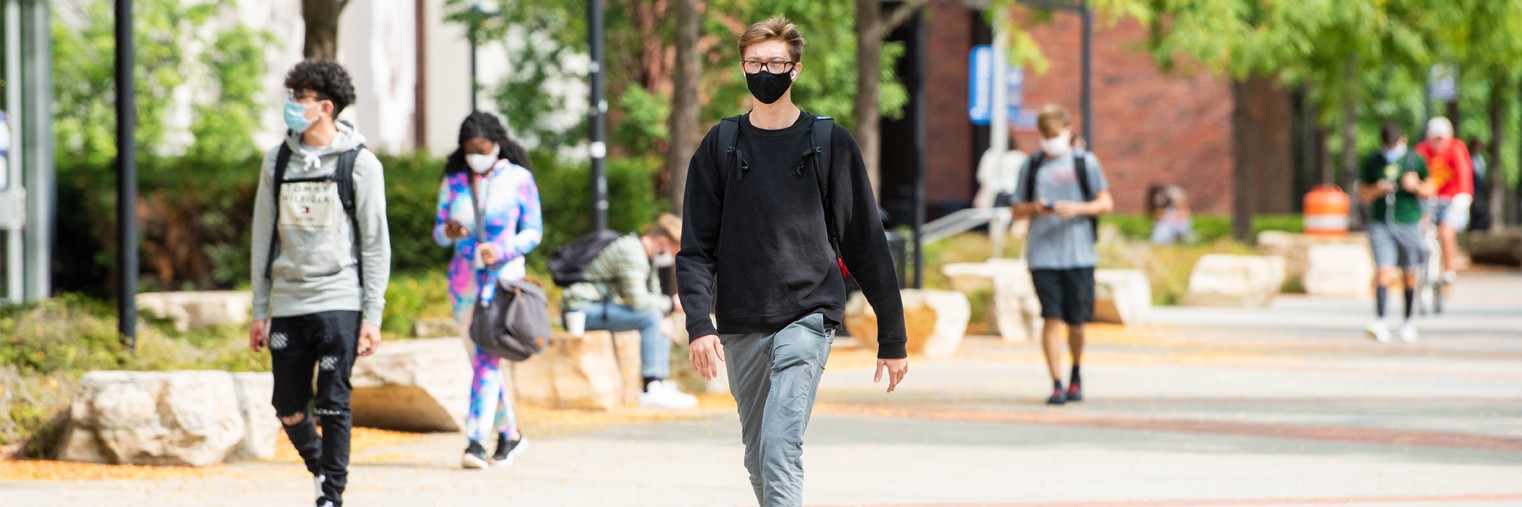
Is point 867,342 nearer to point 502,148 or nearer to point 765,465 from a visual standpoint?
point 502,148

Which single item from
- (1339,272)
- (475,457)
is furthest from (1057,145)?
(1339,272)

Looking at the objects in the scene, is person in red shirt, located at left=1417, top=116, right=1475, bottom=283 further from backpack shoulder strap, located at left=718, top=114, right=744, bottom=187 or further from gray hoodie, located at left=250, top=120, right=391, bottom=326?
backpack shoulder strap, located at left=718, top=114, right=744, bottom=187

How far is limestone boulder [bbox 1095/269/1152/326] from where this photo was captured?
14539 mm

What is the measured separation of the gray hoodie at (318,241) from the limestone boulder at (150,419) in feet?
4.72

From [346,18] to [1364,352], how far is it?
1260 inches

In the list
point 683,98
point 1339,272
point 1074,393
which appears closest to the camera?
point 1074,393

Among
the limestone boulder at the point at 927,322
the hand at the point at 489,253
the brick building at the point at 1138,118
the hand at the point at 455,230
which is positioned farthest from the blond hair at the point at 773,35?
the brick building at the point at 1138,118

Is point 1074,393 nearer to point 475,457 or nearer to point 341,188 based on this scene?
point 475,457

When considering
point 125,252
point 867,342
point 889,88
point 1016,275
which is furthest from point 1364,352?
point 889,88

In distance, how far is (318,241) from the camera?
534 centimetres

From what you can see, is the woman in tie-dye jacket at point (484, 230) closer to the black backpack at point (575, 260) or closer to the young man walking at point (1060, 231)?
the black backpack at point (575, 260)

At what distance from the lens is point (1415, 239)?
12938 mm

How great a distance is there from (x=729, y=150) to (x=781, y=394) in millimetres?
650

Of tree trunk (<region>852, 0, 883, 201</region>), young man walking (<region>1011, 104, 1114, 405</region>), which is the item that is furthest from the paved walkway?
tree trunk (<region>852, 0, 883, 201</region>)
